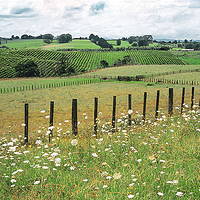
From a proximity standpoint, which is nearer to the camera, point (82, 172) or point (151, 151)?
point (82, 172)

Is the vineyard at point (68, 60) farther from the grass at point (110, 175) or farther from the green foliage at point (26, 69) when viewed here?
the grass at point (110, 175)

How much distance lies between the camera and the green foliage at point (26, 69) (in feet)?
349

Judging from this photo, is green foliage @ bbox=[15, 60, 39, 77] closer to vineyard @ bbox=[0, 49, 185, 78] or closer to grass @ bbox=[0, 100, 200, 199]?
vineyard @ bbox=[0, 49, 185, 78]

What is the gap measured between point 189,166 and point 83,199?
2608 millimetres

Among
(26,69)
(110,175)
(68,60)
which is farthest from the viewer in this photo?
A: (68,60)

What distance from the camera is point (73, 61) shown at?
150 metres

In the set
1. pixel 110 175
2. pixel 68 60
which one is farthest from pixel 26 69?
pixel 110 175

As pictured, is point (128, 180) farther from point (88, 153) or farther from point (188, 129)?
point (188, 129)

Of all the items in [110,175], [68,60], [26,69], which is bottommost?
[110,175]

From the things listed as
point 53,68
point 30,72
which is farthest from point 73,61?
point 30,72

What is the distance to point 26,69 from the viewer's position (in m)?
107

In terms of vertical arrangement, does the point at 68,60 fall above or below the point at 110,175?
above

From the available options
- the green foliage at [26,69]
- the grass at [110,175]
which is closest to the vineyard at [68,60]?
the green foliage at [26,69]

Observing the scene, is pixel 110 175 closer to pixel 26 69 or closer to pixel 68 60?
pixel 26 69
